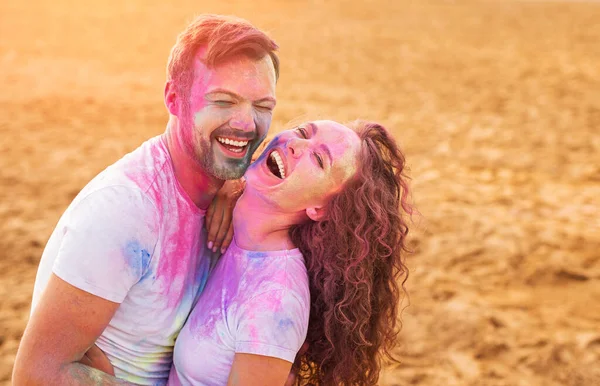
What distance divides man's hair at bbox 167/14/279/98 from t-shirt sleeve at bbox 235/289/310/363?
3.10 feet

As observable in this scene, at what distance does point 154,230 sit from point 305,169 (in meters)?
0.68

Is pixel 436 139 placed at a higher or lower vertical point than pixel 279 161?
lower

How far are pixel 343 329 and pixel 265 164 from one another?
0.81 meters

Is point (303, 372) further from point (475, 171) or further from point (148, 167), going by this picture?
point (475, 171)

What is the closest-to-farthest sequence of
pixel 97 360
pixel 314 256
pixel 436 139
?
1. pixel 97 360
2. pixel 314 256
3. pixel 436 139

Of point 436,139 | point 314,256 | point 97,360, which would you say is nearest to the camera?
point 97,360

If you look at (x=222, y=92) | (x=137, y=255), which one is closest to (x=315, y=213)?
(x=222, y=92)

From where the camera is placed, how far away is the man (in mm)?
2744

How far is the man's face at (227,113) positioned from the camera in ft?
9.92

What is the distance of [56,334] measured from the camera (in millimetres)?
2744

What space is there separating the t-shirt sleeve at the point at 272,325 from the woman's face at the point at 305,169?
422 mm

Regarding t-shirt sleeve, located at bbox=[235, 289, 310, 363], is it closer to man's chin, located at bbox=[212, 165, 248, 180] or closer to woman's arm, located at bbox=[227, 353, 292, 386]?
woman's arm, located at bbox=[227, 353, 292, 386]

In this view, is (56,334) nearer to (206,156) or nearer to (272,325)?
(272,325)

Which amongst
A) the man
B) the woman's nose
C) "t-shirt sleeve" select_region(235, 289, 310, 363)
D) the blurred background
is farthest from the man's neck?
the blurred background
